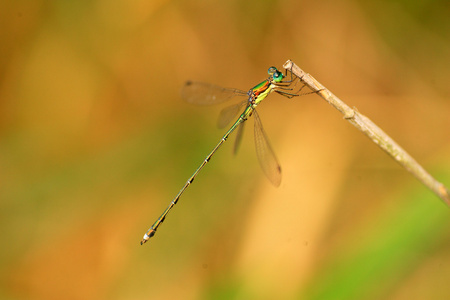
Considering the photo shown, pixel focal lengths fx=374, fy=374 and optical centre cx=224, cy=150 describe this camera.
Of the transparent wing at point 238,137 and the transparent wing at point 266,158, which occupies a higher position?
the transparent wing at point 238,137

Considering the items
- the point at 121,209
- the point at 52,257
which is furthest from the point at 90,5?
the point at 52,257

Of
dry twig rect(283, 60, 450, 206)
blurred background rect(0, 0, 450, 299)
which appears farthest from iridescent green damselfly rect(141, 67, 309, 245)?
dry twig rect(283, 60, 450, 206)

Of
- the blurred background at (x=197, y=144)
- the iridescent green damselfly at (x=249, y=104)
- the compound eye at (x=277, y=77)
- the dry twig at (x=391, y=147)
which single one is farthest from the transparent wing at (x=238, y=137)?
the dry twig at (x=391, y=147)

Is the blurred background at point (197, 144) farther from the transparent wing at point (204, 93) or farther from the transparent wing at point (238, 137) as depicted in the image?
the transparent wing at point (204, 93)

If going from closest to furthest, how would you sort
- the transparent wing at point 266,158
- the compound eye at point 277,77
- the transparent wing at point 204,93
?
1. the compound eye at point 277,77
2. the transparent wing at point 266,158
3. the transparent wing at point 204,93

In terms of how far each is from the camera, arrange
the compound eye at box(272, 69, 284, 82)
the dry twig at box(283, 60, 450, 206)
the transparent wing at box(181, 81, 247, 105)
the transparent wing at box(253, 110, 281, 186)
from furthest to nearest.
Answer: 1. the transparent wing at box(181, 81, 247, 105)
2. the transparent wing at box(253, 110, 281, 186)
3. the compound eye at box(272, 69, 284, 82)
4. the dry twig at box(283, 60, 450, 206)

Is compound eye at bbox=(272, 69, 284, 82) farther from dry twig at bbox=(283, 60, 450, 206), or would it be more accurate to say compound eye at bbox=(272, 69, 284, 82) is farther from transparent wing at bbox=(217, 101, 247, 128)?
dry twig at bbox=(283, 60, 450, 206)

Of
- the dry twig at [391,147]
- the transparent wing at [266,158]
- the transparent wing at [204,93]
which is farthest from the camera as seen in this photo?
the transparent wing at [204,93]

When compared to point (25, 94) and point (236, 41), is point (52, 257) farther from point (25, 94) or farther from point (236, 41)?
point (236, 41)
